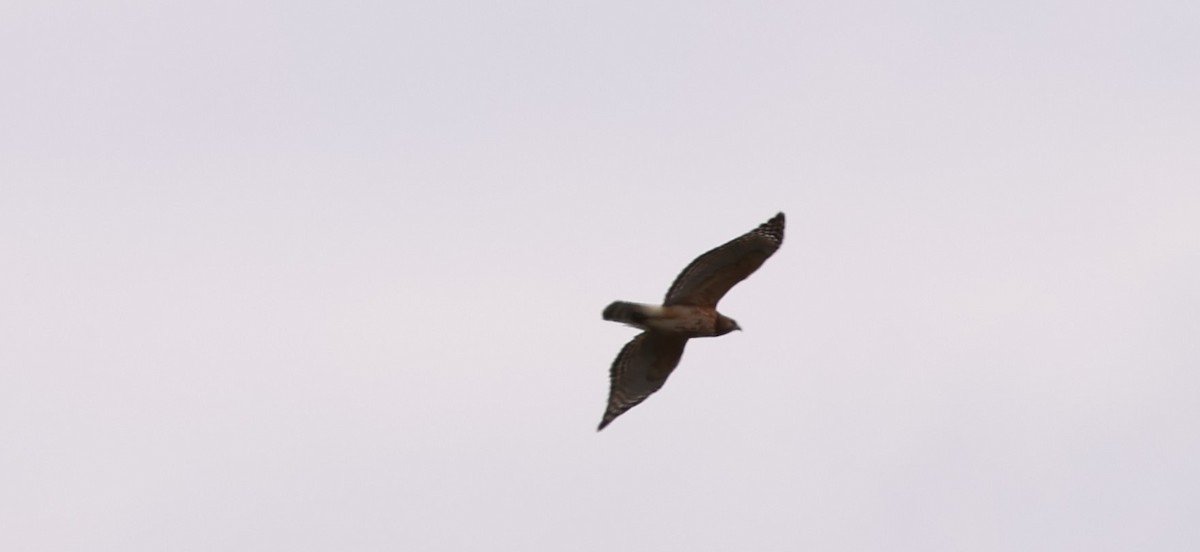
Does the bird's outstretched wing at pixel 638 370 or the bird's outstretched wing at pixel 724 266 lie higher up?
the bird's outstretched wing at pixel 724 266

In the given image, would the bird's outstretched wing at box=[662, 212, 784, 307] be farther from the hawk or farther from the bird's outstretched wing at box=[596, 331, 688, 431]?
the bird's outstretched wing at box=[596, 331, 688, 431]

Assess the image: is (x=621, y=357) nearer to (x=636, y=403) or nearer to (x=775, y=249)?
(x=636, y=403)

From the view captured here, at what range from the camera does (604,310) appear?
37.4 meters

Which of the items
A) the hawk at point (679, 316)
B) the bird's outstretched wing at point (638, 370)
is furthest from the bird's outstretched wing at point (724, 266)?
the bird's outstretched wing at point (638, 370)

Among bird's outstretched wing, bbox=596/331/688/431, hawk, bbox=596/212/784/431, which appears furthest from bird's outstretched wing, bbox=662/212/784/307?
bird's outstretched wing, bbox=596/331/688/431

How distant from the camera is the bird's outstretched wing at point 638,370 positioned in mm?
38656

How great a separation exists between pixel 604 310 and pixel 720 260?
1.83 m

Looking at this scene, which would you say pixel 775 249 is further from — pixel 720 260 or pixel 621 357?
pixel 621 357

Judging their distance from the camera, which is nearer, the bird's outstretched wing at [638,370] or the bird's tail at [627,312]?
the bird's tail at [627,312]

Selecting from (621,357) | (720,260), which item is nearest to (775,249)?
(720,260)

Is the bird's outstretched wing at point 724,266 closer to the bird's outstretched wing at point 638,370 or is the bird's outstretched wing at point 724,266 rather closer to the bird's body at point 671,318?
the bird's body at point 671,318

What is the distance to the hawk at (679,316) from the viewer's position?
3725 centimetres

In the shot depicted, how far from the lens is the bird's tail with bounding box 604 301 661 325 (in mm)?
37312

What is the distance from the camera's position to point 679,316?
37.8 m
